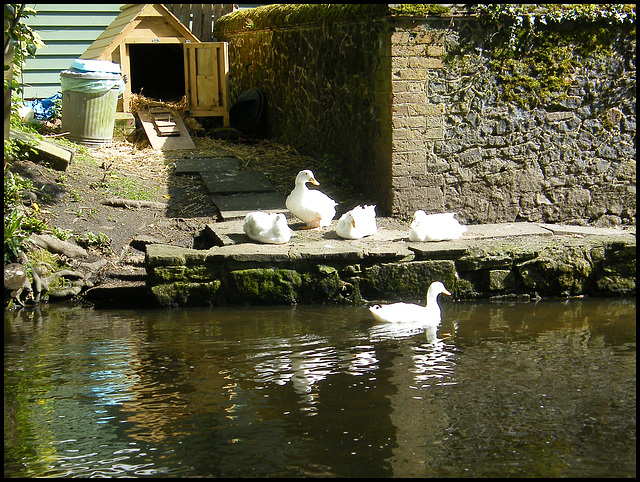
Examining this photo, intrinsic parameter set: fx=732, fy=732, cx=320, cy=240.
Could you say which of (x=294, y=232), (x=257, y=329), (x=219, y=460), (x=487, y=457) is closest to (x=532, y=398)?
(x=487, y=457)

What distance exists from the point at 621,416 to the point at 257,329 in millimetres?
3263

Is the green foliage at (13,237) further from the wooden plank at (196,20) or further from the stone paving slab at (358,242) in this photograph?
the wooden plank at (196,20)

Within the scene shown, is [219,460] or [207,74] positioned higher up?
[207,74]

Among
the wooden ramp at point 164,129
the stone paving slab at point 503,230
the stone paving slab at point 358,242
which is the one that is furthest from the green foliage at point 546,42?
the wooden ramp at point 164,129

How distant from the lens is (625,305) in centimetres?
772

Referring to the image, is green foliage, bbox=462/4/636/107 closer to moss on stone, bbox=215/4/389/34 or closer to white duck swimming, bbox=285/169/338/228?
moss on stone, bbox=215/4/389/34

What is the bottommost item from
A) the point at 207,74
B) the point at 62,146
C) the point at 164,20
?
the point at 62,146

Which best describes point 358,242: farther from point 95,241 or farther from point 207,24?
point 207,24

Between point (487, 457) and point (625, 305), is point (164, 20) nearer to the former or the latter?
point (625, 305)

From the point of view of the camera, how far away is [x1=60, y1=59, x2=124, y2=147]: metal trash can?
36.3 feet

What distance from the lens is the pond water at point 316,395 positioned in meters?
4.03

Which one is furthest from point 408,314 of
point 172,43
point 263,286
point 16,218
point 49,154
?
point 172,43

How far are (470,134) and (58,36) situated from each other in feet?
26.6

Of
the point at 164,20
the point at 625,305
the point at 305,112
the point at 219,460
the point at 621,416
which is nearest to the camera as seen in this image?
the point at 219,460
